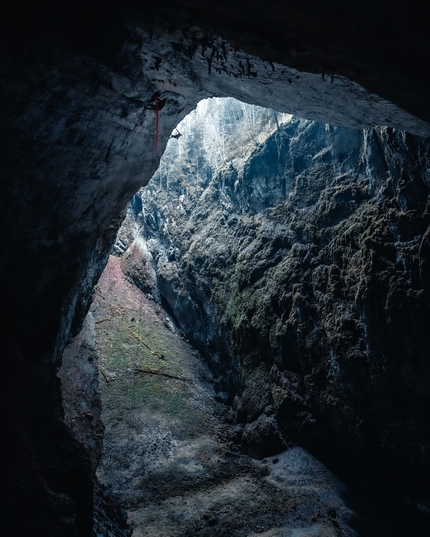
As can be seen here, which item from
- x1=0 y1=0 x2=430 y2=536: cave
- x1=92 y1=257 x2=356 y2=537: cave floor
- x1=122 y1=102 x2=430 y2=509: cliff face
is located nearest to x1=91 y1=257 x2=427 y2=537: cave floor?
x1=92 y1=257 x2=356 y2=537: cave floor

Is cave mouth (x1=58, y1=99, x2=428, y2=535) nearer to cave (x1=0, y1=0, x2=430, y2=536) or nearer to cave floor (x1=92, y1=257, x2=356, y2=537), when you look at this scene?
cave floor (x1=92, y1=257, x2=356, y2=537)

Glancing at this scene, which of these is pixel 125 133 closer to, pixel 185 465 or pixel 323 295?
pixel 323 295

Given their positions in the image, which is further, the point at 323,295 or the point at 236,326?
the point at 236,326

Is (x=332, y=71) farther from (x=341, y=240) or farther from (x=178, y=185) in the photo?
(x=178, y=185)

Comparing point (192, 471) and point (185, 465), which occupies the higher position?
point (185, 465)

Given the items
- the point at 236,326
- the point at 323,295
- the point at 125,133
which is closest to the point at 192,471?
the point at 236,326

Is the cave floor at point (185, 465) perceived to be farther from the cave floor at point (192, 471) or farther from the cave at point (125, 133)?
the cave at point (125, 133)
